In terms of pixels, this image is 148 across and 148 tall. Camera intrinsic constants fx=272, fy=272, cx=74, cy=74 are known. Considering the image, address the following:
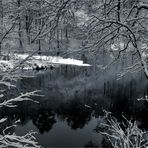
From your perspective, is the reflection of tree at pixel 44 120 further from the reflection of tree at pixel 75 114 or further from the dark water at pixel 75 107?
the reflection of tree at pixel 75 114

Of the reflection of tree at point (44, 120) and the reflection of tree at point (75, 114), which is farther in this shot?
the reflection of tree at point (75, 114)

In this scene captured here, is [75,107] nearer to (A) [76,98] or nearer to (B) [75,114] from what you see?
(B) [75,114]

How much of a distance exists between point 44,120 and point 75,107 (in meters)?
2.74

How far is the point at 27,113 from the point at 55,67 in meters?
13.6

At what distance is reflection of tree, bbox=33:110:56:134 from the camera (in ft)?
46.6

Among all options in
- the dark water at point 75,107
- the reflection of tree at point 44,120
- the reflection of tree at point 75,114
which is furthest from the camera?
the reflection of tree at point 75,114

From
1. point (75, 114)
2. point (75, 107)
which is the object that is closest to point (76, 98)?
point (75, 107)

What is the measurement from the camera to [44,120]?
15.0 metres

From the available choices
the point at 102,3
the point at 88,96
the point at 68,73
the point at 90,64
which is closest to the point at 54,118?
the point at 88,96

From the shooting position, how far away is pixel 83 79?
22.7 m

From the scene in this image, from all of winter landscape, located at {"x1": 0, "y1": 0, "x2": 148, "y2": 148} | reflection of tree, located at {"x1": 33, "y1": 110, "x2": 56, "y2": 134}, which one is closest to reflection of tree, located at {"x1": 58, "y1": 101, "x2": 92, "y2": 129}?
winter landscape, located at {"x1": 0, "y1": 0, "x2": 148, "y2": 148}

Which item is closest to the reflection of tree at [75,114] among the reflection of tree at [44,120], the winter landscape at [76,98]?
the winter landscape at [76,98]

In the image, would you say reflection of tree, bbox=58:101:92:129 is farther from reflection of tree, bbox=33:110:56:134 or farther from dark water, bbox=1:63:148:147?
reflection of tree, bbox=33:110:56:134

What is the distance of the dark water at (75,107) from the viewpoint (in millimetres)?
13625
